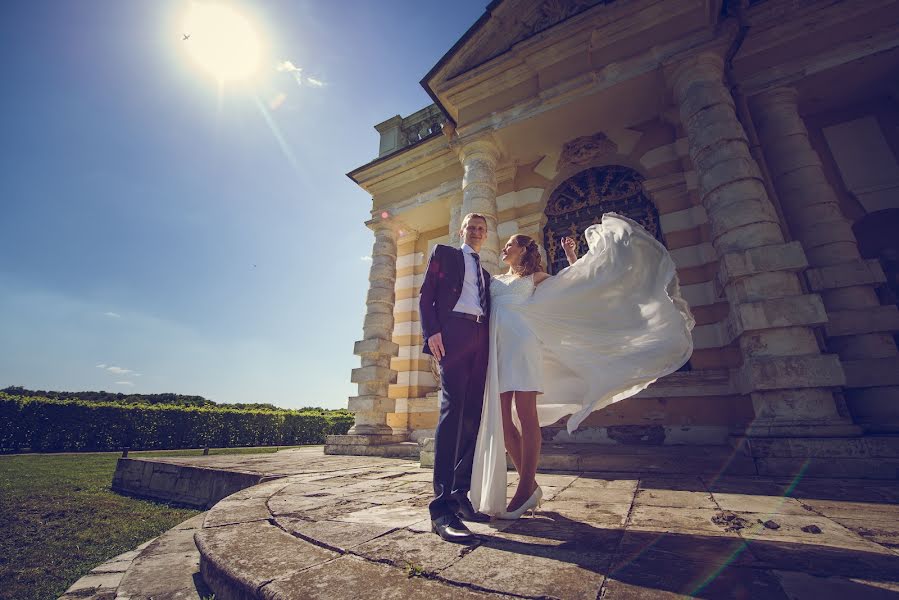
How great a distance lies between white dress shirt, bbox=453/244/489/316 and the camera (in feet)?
8.63

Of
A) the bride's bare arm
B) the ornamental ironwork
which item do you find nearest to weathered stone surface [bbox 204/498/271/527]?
the bride's bare arm

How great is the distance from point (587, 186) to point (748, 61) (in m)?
3.09

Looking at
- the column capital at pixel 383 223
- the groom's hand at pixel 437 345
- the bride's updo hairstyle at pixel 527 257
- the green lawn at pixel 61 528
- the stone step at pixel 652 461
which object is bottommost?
the green lawn at pixel 61 528

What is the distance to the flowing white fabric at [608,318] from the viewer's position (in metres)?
2.79

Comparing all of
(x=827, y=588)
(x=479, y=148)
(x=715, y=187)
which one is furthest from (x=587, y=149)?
(x=827, y=588)

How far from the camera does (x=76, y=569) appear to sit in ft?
10.4

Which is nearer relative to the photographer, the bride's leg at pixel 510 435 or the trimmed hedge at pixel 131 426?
the bride's leg at pixel 510 435

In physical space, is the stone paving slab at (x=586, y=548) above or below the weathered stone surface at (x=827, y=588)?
below

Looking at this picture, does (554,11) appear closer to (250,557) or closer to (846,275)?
(846,275)

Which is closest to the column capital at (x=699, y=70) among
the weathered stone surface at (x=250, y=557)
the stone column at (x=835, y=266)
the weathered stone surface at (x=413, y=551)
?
the stone column at (x=835, y=266)

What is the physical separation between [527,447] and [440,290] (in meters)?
1.23

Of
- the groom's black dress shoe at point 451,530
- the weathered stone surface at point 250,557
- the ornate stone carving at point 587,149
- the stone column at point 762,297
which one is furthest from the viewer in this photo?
the ornate stone carving at point 587,149

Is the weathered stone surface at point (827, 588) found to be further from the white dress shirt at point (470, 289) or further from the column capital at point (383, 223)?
the column capital at point (383, 223)

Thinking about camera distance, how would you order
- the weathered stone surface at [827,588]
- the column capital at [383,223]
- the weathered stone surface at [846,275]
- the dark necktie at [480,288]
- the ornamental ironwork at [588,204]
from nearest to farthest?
the weathered stone surface at [827,588]
the dark necktie at [480,288]
the weathered stone surface at [846,275]
the ornamental ironwork at [588,204]
the column capital at [383,223]
